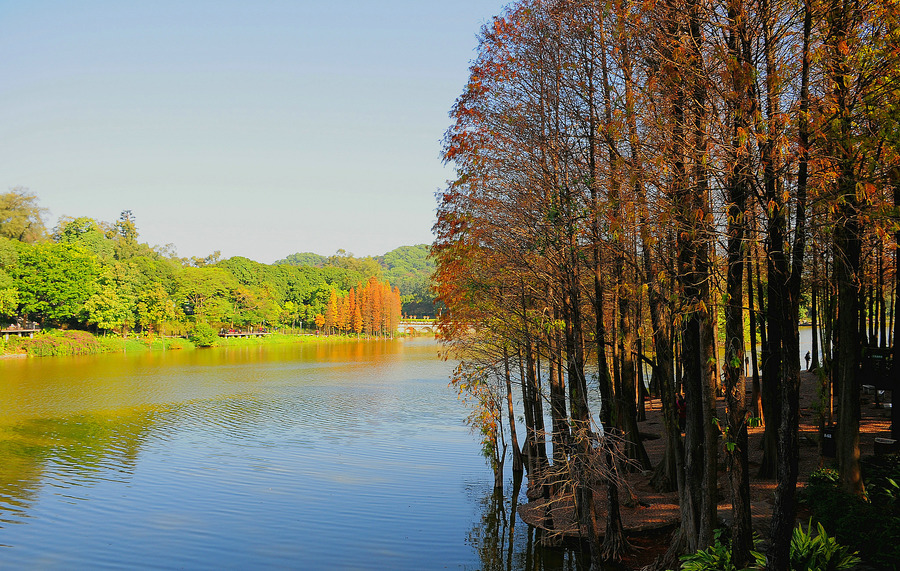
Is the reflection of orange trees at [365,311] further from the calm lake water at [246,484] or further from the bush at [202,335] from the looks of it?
the calm lake water at [246,484]

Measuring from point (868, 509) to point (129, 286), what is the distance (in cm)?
7840

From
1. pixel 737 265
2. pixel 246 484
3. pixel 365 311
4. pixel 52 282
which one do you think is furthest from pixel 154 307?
pixel 737 265

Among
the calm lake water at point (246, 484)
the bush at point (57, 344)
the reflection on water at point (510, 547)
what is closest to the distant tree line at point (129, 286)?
the bush at point (57, 344)

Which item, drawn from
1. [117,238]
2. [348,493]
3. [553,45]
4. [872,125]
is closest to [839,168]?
[872,125]

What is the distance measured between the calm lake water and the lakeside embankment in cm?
2660

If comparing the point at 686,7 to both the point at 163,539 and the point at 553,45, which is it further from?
the point at 163,539

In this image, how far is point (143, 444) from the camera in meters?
22.3

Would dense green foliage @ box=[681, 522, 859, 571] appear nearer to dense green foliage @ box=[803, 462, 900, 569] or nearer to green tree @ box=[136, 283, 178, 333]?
dense green foliage @ box=[803, 462, 900, 569]

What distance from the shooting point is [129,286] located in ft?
241

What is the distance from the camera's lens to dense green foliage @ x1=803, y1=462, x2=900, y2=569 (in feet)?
25.8

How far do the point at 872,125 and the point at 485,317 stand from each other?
8.77m

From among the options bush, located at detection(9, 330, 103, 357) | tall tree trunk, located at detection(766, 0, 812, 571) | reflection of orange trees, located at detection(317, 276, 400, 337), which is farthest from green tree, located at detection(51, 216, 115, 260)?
tall tree trunk, located at detection(766, 0, 812, 571)

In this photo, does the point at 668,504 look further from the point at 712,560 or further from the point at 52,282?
the point at 52,282

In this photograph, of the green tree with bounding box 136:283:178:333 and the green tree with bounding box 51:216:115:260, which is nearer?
the green tree with bounding box 136:283:178:333
